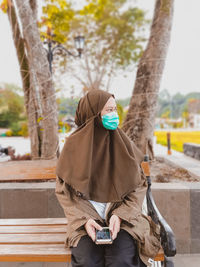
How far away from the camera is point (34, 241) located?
1.87 m

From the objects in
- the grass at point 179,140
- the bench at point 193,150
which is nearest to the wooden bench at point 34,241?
the bench at point 193,150

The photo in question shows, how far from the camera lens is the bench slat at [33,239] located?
186 cm

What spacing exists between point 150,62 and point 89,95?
7.91ft

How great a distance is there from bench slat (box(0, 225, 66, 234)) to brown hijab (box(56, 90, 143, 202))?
465 millimetres

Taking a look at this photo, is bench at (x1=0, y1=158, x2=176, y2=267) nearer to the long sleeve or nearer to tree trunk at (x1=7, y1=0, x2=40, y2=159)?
the long sleeve

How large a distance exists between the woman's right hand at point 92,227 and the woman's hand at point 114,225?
8cm

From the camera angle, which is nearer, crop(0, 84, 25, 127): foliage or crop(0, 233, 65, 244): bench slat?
crop(0, 233, 65, 244): bench slat

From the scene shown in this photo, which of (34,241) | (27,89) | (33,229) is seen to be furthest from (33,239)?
(27,89)

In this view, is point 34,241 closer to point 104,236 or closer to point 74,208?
point 74,208

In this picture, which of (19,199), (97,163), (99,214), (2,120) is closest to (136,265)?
(99,214)

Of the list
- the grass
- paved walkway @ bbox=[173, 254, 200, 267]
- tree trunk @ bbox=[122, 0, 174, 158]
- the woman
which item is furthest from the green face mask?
the grass

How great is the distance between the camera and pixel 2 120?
3612cm

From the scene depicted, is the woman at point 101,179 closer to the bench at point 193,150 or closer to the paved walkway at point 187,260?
the paved walkway at point 187,260

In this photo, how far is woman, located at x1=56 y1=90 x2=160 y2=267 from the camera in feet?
5.69
